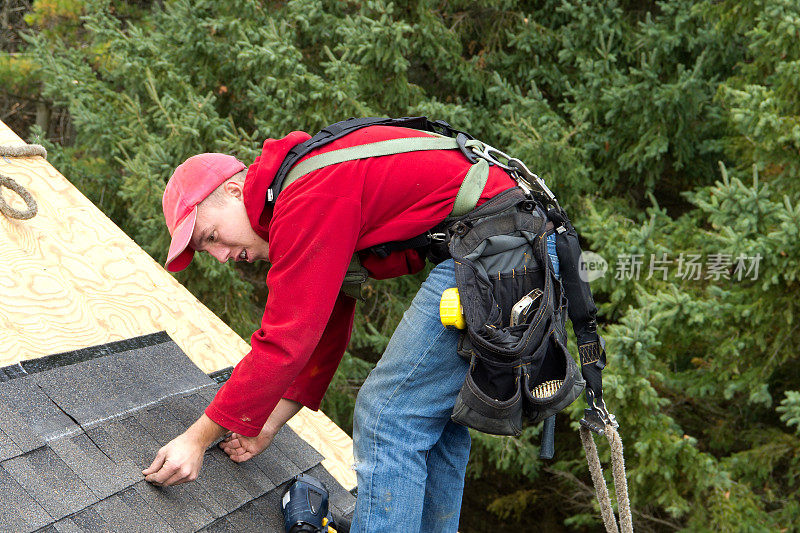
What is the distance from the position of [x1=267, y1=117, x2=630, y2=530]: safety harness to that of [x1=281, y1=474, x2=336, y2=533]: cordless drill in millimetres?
706

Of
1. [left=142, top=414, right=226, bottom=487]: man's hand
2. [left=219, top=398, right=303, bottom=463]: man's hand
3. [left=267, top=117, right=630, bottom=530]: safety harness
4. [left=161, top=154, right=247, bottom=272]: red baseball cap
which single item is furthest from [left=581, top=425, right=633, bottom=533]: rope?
[left=161, top=154, right=247, bottom=272]: red baseball cap

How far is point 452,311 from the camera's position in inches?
79.6

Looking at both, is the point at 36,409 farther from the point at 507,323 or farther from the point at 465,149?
the point at 465,149

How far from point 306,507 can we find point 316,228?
101 centimetres

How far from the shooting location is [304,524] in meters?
2.36

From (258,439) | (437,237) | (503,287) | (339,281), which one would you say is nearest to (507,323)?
A: (503,287)

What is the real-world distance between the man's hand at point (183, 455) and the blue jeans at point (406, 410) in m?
0.45

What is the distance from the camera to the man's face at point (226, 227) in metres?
2.22

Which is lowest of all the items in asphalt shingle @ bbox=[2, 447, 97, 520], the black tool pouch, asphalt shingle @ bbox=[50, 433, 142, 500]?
asphalt shingle @ bbox=[50, 433, 142, 500]

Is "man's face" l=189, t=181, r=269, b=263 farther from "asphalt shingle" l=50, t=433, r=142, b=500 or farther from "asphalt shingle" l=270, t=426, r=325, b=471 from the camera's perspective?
"asphalt shingle" l=270, t=426, r=325, b=471

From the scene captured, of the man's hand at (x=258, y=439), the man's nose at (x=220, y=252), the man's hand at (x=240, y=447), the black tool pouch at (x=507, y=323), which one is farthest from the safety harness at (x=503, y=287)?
the man's hand at (x=240, y=447)

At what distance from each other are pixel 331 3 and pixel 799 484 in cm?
545

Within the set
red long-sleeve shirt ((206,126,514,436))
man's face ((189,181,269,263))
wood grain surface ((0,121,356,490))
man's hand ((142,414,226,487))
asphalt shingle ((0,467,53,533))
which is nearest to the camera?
asphalt shingle ((0,467,53,533))

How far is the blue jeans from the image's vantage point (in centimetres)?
211
